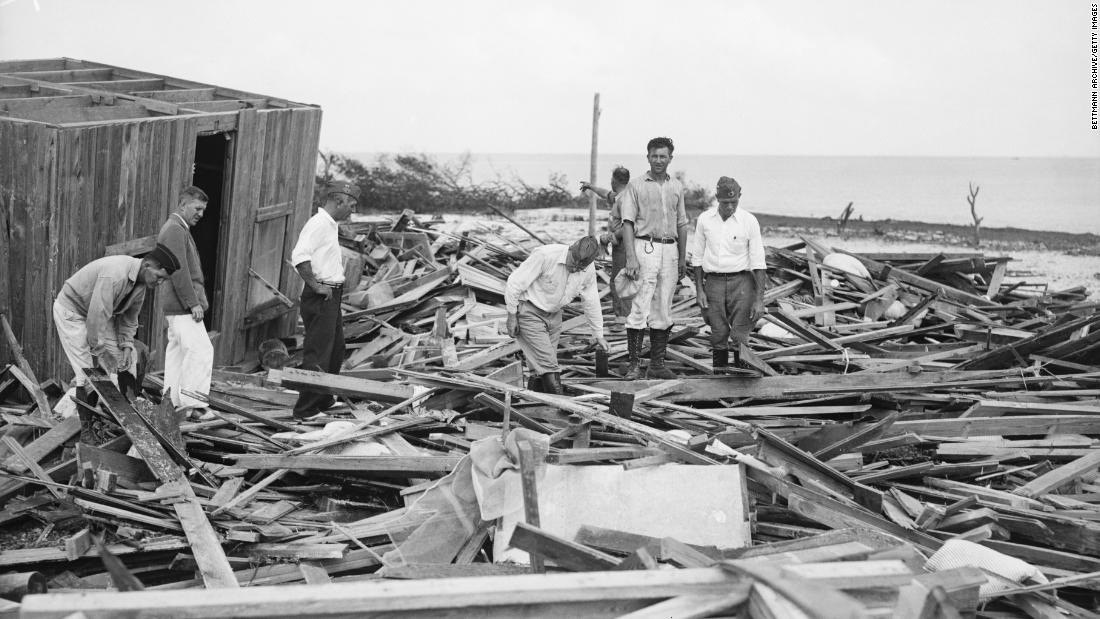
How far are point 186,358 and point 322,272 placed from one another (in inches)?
52.9

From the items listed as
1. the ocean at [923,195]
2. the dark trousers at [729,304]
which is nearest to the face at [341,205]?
the dark trousers at [729,304]

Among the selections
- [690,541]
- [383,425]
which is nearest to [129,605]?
[690,541]

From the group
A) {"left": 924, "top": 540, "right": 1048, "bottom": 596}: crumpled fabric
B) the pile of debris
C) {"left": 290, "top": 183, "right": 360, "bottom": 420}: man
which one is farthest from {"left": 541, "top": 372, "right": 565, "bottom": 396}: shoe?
{"left": 924, "top": 540, "right": 1048, "bottom": 596}: crumpled fabric

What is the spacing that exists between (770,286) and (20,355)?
30.3 ft

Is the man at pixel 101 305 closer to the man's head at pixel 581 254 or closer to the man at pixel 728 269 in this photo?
the man's head at pixel 581 254

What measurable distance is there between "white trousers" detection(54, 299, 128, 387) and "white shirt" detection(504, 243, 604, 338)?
2.86 meters

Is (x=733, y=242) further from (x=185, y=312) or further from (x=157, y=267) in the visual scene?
(x=157, y=267)

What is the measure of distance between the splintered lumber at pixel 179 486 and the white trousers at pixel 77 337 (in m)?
0.17

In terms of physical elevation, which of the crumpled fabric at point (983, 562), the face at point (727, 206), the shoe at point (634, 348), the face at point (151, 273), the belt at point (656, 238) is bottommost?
the crumpled fabric at point (983, 562)

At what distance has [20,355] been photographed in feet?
23.5

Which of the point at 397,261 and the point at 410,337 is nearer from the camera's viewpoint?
the point at 410,337

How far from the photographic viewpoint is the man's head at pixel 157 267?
677 centimetres

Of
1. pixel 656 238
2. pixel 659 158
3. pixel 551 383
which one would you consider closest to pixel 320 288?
pixel 551 383

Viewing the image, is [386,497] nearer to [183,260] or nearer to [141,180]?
[183,260]
